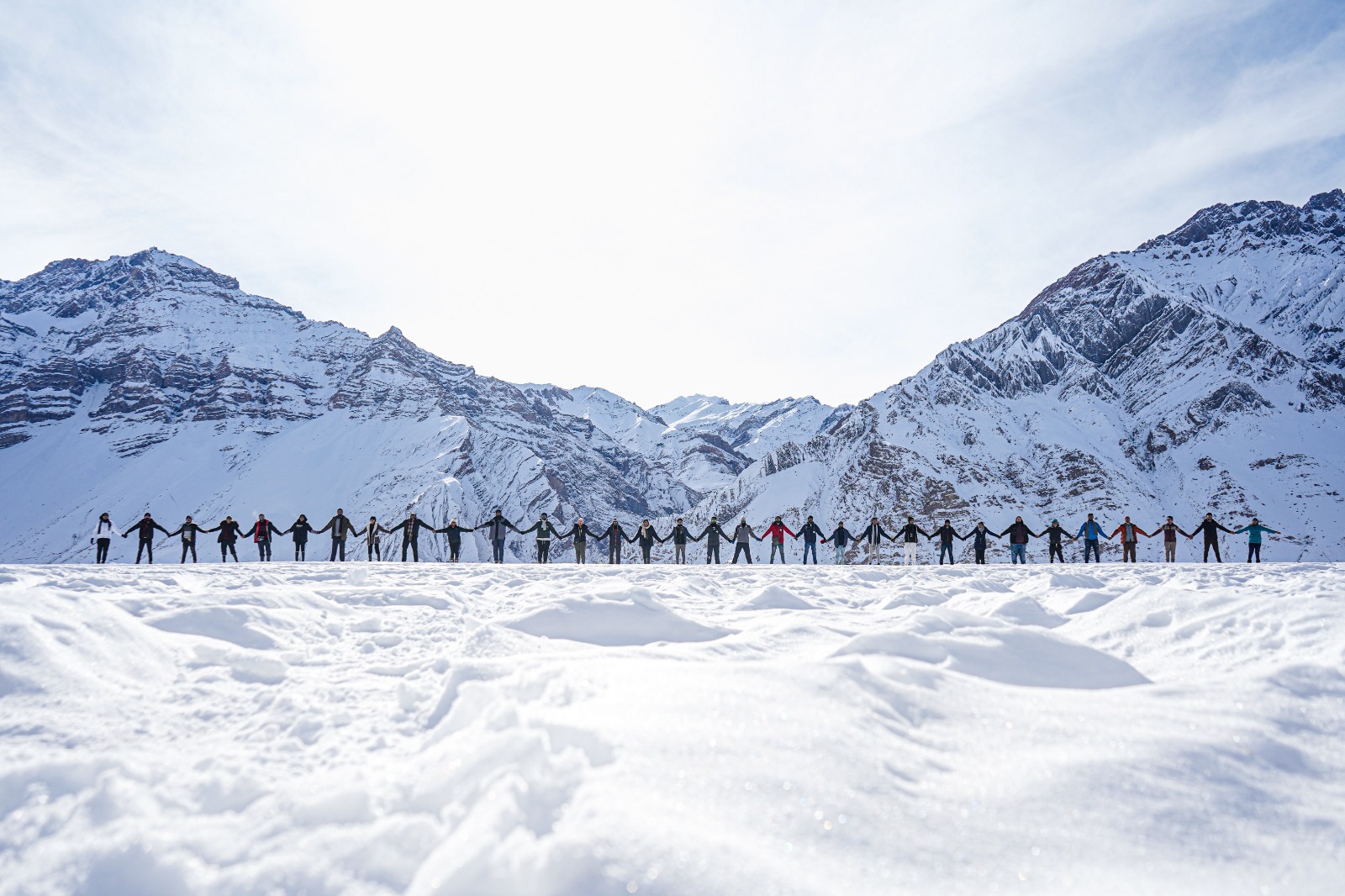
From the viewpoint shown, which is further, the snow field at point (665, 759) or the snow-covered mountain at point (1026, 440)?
the snow-covered mountain at point (1026, 440)

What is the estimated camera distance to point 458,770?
3.30m

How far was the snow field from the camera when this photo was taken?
2676 mm

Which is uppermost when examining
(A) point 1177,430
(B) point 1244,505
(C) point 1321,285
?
(C) point 1321,285

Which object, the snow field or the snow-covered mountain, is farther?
the snow-covered mountain

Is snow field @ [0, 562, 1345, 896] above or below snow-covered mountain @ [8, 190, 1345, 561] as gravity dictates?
below

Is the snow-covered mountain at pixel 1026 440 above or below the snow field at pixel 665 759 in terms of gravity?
above

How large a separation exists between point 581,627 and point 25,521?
8765 inches

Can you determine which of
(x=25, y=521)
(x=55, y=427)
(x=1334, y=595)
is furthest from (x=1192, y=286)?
(x=55, y=427)

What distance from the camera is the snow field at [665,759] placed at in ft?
8.78

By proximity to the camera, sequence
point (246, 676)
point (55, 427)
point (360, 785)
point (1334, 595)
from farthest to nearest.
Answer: point (55, 427) → point (1334, 595) → point (246, 676) → point (360, 785)

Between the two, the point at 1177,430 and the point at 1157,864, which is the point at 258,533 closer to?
the point at 1157,864

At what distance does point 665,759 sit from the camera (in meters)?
3.31

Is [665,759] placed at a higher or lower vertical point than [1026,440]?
lower

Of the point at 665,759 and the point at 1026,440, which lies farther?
the point at 1026,440
